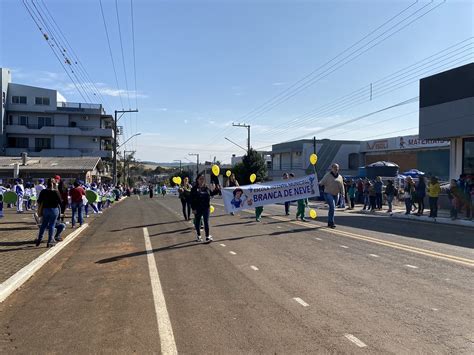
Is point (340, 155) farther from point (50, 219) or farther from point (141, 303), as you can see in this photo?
point (141, 303)

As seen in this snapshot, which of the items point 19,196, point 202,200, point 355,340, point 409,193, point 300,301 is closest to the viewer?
point 355,340

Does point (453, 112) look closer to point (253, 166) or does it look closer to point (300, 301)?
point (300, 301)

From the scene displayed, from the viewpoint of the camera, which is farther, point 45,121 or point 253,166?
point 45,121

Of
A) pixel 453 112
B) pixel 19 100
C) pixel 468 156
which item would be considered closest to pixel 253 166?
pixel 19 100

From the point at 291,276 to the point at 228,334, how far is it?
292 centimetres

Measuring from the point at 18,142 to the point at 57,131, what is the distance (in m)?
6.32

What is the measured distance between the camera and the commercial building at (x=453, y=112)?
74.3 feet

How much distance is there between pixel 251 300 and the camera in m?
6.36

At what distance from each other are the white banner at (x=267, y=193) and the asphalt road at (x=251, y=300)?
4.02m

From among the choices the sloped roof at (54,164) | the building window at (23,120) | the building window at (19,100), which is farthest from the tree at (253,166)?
the building window at (19,100)

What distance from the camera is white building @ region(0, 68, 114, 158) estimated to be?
226ft

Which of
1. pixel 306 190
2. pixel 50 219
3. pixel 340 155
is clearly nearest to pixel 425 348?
pixel 50 219

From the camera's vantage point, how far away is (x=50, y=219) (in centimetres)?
1134

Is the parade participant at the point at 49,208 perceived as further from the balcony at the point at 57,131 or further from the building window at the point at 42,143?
the building window at the point at 42,143
